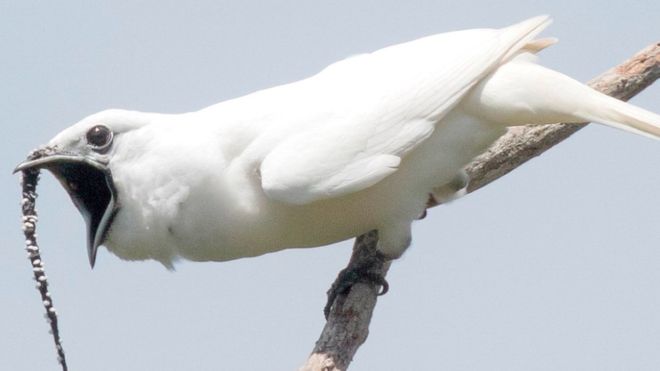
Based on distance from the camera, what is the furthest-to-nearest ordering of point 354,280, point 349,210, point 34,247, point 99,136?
point 354,280 < point 349,210 < point 99,136 < point 34,247

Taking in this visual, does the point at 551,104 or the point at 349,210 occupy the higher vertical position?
the point at 551,104

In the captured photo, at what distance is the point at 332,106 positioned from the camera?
482 cm

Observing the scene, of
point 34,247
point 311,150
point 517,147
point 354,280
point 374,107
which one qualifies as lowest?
point 34,247

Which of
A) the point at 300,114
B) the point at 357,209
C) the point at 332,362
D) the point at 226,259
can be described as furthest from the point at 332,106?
the point at 332,362

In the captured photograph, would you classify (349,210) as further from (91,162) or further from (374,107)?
(91,162)

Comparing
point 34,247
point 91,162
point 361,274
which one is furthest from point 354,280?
point 34,247

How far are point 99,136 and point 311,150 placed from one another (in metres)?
0.83

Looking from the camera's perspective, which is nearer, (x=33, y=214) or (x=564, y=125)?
(x=33, y=214)

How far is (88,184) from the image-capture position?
4750 mm

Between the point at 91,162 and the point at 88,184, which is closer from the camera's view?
the point at 91,162

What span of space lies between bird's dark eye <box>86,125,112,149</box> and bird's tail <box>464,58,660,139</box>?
149 cm

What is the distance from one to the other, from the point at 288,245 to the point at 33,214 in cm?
102

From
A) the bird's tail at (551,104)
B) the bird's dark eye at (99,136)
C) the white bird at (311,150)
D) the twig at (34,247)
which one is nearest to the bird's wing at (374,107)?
the white bird at (311,150)

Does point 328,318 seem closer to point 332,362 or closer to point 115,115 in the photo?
point 332,362
